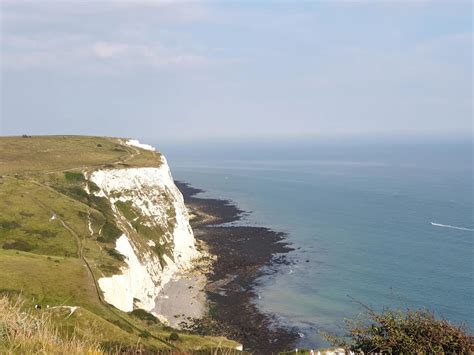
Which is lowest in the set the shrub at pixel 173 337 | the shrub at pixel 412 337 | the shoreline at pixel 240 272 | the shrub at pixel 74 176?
the shoreline at pixel 240 272

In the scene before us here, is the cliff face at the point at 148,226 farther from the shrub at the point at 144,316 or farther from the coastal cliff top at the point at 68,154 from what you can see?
→ the shrub at the point at 144,316

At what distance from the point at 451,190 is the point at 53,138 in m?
141

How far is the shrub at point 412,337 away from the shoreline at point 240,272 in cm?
4294

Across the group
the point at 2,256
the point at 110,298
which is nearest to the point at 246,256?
the point at 110,298

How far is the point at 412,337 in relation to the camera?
1152 centimetres

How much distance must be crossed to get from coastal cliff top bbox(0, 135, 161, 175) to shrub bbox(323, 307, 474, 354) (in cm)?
8524

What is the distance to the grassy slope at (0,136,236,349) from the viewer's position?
41531 mm

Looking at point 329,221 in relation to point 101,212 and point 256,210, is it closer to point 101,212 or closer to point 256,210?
point 256,210

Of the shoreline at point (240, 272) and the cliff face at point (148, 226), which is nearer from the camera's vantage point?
the shoreline at point (240, 272)

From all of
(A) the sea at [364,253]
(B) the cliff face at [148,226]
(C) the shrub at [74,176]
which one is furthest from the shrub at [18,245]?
(A) the sea at [364,253]

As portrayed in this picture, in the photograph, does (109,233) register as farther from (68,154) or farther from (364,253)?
(364,253)

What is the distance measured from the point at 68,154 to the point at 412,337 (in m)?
106

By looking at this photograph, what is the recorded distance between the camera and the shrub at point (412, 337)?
1108 cm

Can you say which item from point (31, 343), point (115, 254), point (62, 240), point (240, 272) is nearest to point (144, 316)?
point (115, 254)
